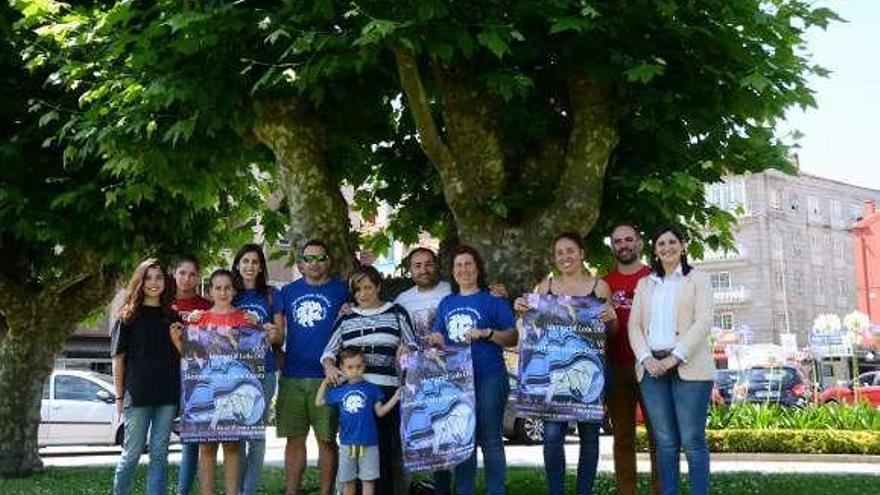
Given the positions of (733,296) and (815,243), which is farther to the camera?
(815,243)

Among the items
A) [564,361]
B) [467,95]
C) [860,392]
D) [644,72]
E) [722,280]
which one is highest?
[722,280]

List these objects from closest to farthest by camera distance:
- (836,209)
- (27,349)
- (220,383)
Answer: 1. (220,383)
2. (27,349)
3. (836,209)

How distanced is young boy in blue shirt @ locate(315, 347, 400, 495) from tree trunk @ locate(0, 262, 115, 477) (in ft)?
22.5

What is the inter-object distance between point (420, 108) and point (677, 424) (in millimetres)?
3281

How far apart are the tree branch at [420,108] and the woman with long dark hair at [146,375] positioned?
2453mm

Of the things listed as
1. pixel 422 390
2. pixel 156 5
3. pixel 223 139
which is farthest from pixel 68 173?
pixel 422 390

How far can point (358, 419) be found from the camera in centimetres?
703

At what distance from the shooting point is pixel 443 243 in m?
9.93

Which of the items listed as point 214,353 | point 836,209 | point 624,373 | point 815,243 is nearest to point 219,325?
point 214,353

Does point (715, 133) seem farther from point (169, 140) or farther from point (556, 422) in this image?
point (169, 140)

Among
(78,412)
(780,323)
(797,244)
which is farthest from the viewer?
(797,244)

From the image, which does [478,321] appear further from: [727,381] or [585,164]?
[727,381]

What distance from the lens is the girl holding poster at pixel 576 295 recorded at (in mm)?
6848

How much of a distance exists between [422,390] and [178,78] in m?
3.18
